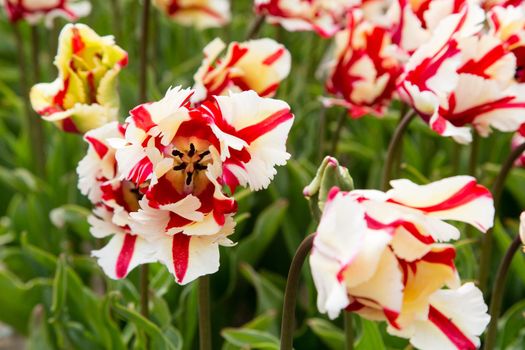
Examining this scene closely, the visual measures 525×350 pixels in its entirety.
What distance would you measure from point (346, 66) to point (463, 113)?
1.35ft

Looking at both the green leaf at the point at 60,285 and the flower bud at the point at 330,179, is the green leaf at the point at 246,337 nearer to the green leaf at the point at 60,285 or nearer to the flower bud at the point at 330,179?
the green leaf at the point at 60,285

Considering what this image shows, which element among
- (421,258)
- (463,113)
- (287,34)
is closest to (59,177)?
(287,34)

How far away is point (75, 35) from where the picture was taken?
1.03 m

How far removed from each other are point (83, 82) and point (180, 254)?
326 millimetres

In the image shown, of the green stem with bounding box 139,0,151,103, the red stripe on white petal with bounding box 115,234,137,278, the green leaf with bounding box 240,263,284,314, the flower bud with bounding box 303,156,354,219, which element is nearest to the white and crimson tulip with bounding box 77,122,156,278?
the red stripe on white petal with bounding box 115,234,137,278

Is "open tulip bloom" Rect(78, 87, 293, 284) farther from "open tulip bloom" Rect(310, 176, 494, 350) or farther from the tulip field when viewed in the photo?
"open tulip bloom" Rect(310, 176, 494, 350)

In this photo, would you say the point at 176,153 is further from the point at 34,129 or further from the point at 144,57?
the point at 34,129

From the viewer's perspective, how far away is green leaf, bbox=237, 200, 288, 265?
1.59 metres

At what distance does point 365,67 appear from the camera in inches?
54.1

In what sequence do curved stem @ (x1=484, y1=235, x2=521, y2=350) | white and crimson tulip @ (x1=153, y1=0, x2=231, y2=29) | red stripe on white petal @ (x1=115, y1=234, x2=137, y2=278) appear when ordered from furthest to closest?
white and crimson tulip @ (x1=153, y1=0, x2=231, y2=29)
curved stem @ (x1=484, y1=235, x2=521, y2=350)
red stripe on white petal @ (x1=115, y1=234, x2=137, y2=278)

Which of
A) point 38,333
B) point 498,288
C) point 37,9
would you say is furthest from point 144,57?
point 498,288

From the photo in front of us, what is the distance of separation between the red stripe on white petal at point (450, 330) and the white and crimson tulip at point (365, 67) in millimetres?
667

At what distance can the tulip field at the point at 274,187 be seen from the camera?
71 cm

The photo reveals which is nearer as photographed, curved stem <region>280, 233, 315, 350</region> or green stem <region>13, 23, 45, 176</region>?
curved stem <region>280, 233, 315, 350</region>
